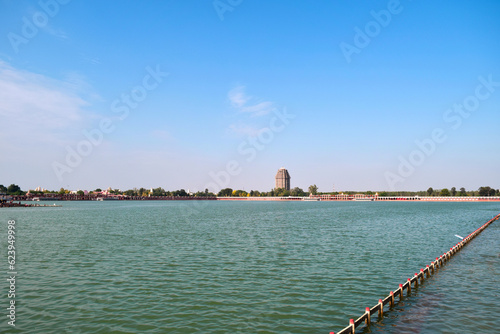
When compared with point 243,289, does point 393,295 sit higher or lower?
higher

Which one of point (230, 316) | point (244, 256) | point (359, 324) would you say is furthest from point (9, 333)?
point (244, 256)

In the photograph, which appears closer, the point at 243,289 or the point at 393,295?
the point at 393,295

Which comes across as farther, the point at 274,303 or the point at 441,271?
the point at 441,271

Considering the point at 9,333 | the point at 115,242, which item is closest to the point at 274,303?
the point at 9,333

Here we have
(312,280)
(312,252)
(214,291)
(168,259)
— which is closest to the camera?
(214,291)

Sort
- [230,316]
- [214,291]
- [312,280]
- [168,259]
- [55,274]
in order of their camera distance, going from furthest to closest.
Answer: [168,259]
[55,274]
[312,280]
[214,291]
[230,316]

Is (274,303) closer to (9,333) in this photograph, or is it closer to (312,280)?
(312,280)

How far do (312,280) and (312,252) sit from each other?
14541mm

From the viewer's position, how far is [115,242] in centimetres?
5425

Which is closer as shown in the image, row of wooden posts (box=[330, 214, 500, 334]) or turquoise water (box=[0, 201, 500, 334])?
row of wooden posts (box=[330, 214, 500, 334])

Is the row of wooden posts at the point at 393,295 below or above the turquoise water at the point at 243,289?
above

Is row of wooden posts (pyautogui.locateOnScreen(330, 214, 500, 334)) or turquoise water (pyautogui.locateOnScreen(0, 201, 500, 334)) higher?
row of wooden posts (pyautogui.locateOnScreen(330, 214, 500, 334))

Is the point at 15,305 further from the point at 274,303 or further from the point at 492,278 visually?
→ the point at 492,278

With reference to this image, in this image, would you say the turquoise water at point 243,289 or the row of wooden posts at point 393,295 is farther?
the turquoise water at point 243,289
